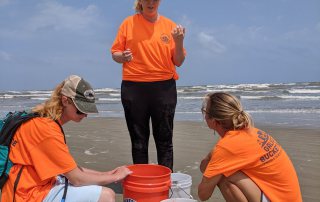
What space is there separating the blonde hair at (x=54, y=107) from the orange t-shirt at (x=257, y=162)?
116 cm

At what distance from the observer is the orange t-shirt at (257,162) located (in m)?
2.76

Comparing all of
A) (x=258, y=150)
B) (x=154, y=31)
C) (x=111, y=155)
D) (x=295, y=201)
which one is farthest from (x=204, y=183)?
(x=111, y=155)

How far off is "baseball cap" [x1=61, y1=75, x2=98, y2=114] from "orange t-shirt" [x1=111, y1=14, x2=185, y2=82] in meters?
1.11

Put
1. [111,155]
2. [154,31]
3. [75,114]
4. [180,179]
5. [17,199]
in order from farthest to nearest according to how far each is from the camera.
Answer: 1. [111,155]
2. [154,31]
3. [180,179]
4. [75,114]
5. [17,199]

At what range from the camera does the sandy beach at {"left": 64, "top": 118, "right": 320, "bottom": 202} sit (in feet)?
16.8

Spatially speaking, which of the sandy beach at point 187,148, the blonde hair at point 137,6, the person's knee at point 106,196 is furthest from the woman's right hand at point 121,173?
the blonde hair at point 137,6

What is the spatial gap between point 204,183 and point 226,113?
548 millimetres

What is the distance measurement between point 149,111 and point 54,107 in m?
1.41

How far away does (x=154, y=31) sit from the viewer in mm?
4031

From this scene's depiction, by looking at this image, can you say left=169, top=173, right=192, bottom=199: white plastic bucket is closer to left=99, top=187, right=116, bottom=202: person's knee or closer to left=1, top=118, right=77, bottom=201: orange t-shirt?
left=99, top=187, right=116, bottom=202: person's knee

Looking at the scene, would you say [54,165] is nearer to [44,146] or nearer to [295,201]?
[44,146]

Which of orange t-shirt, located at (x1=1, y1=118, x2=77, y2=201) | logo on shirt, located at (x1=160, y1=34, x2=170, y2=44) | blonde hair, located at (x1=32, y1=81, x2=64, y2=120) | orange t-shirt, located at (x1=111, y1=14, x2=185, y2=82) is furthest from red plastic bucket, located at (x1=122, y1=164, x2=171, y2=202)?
logo on shirt, located at (x1=160, y1=34, x2=170, y2=44)

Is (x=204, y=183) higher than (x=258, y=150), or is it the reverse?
(x=258, y=150)

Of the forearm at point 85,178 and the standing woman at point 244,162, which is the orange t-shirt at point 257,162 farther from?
the forearm at point 85,178
